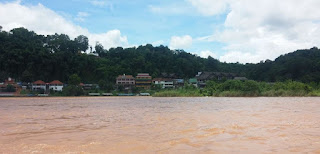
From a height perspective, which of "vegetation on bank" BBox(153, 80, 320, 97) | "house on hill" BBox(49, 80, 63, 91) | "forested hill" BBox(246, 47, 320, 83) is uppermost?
"forested hill" BBox(246, 47, 320, 83)

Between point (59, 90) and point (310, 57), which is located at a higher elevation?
point (310, 57)

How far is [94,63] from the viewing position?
7594 centimetres

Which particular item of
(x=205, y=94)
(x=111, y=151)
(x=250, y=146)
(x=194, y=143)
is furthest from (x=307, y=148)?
(x=205, y=94)

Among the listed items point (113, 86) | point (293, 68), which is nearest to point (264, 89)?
point (293, 68)

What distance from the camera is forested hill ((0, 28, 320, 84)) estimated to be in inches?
2416

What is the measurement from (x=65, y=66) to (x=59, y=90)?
1020 centimetres

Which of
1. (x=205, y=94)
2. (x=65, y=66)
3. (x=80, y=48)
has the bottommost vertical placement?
(x=205, y=94)

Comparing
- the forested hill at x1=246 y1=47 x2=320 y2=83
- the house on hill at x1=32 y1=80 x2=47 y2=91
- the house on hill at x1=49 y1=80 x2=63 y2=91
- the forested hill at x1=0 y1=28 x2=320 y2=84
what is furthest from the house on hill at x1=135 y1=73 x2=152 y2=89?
the forested hill at x1=246 y1=47 x2=320 y2=83

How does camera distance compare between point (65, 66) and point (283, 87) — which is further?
point (65, 66)

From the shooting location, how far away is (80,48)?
81.9 m

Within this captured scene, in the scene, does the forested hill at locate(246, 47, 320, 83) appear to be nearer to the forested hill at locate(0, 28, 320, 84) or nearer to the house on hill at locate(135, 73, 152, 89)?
the forested hill at locate(0, 28, 320, 84)

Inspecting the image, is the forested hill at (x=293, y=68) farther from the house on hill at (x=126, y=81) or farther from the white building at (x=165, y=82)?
the house on hill at (x=126, y=81)

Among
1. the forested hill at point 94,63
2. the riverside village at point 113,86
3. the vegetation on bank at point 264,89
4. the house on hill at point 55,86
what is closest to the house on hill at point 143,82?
the riverside village at point 113,86

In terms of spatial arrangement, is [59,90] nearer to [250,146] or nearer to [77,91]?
[77,91]
